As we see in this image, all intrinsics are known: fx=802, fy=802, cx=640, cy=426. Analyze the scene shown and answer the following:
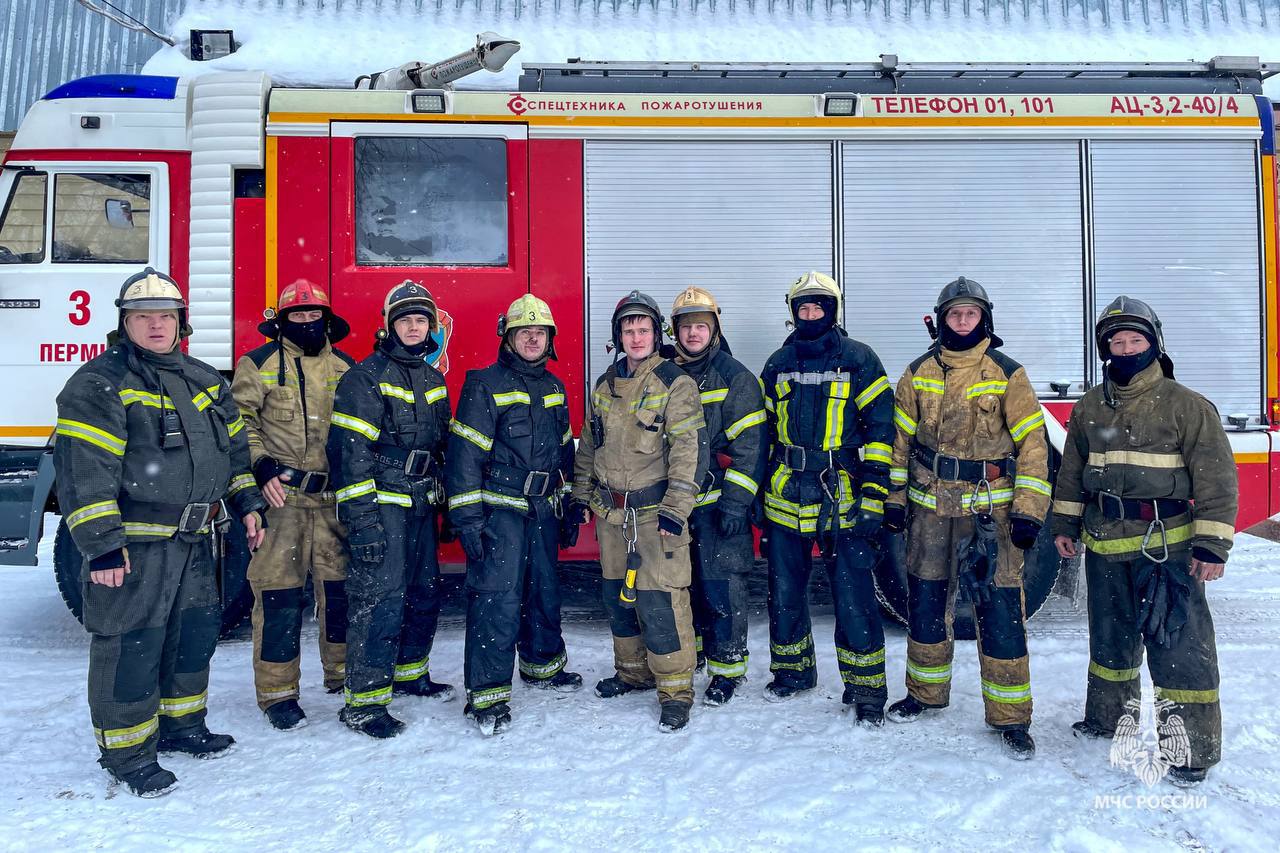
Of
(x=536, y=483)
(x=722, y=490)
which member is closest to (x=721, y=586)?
(x=722, y=490)

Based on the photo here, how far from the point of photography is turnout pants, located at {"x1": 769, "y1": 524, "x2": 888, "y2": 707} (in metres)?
3.80

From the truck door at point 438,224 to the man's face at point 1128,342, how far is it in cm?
305

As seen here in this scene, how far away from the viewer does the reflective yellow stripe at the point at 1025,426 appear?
11.5ft

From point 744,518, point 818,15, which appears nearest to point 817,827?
point 744,518

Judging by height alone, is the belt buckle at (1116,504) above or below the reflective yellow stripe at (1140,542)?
above

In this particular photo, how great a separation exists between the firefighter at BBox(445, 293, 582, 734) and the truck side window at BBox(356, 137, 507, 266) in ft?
3.66

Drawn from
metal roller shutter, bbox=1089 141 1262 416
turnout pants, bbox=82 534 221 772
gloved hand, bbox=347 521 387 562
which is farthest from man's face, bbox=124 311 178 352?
metal roller shutter, bbox=1089 141 1262 416

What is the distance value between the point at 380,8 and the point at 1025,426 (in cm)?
1094

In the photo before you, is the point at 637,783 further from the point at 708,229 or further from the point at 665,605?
the point at 708,229

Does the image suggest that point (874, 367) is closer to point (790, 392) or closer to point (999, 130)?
point (790, 392)

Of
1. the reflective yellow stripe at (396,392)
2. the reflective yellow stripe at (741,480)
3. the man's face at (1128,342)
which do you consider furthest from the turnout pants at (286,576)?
the man's face at (1128,342)

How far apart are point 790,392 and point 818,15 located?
9624 millimetres

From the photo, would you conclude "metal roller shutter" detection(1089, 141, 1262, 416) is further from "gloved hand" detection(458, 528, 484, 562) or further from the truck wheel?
the truck wheel

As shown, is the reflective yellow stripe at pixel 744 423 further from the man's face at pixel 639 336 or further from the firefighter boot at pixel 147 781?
the firefighter boot at pixel 147 781
